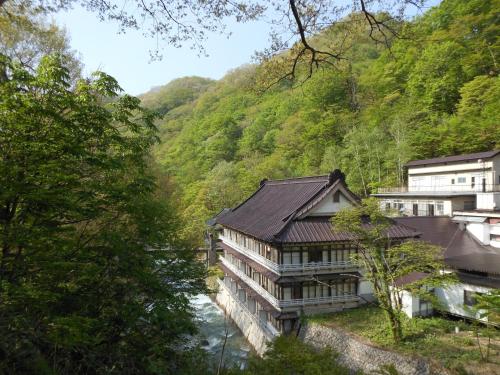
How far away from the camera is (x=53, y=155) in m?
8.36

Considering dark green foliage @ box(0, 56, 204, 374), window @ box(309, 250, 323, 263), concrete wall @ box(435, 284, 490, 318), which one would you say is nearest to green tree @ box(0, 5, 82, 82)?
dark green foliage @ box(0, 56, 204, 374)

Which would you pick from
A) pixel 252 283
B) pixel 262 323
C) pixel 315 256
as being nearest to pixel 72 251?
pixel 315 256

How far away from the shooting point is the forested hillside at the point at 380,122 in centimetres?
3931

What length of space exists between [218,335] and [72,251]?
67.1ft

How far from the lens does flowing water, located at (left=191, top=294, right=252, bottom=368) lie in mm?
21816

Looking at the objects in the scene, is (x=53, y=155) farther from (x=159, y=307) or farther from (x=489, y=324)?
(x=489, y=324)

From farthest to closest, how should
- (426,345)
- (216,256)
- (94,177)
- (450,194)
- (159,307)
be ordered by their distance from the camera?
(216,256), (450,194), (426,345), (94,177), (159,307)

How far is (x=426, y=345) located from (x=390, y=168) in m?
32.2

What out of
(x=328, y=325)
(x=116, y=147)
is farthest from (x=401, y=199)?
(x=116, y=147)

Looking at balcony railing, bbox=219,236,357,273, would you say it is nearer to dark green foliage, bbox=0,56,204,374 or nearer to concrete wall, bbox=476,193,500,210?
dark green foliage, bbox=0,56,204,374

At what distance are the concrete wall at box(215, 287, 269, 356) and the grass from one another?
14.5 ft

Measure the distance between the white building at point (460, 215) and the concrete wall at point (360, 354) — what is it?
162 inches

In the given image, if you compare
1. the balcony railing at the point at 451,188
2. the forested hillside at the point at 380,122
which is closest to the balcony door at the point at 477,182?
the balcony railing at the point at 451,188

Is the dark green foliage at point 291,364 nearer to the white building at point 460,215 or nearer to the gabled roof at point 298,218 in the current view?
the gabled roof at point 298,218
